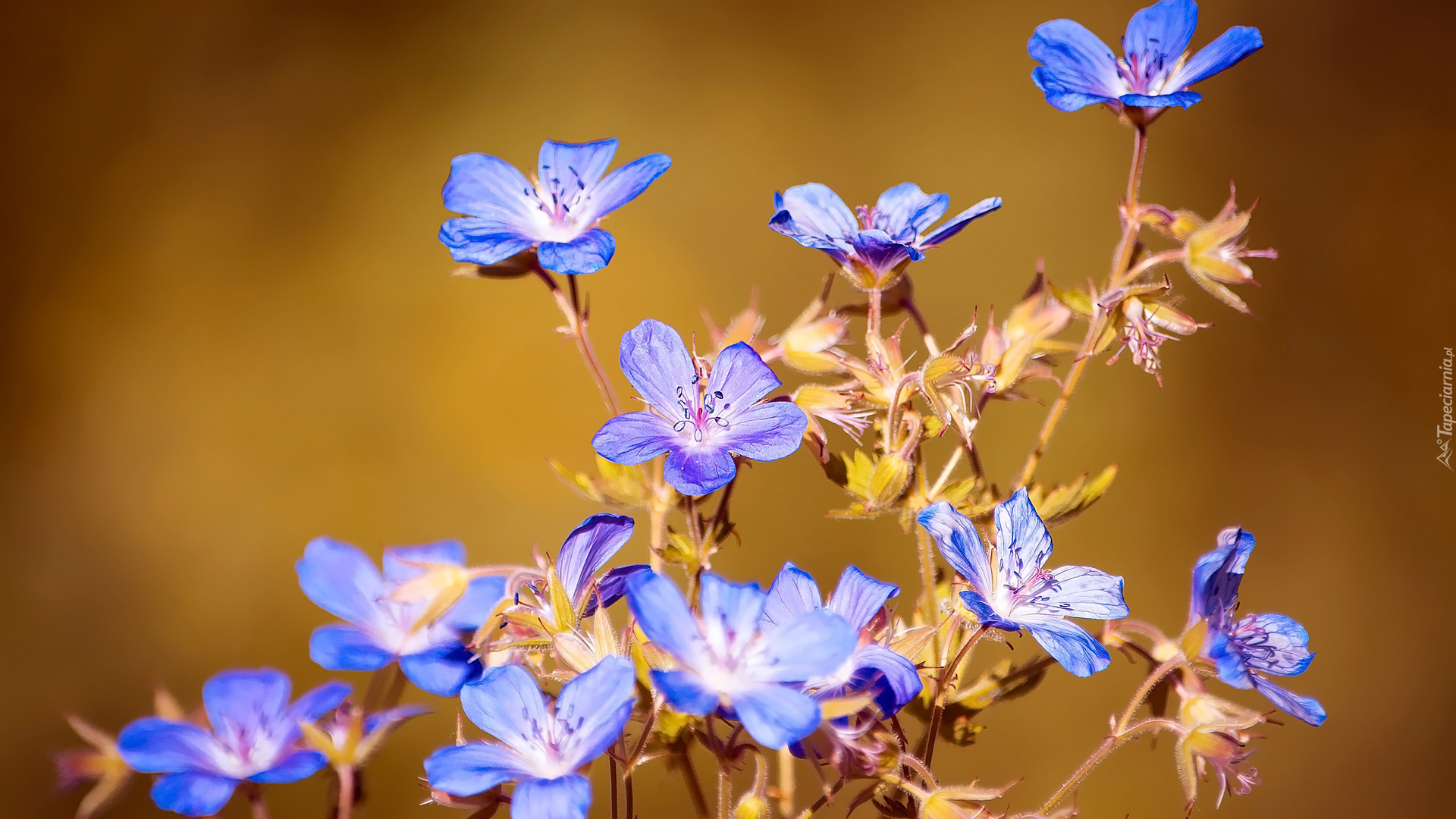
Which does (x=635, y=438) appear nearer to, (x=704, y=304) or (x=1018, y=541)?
(x=1018, y=541)

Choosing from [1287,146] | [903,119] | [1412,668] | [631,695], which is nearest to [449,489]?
[903,119]

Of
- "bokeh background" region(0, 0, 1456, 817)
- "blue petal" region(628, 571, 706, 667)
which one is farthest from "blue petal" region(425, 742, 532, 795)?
"bokeh background" region(0, 0, 1456, 817)

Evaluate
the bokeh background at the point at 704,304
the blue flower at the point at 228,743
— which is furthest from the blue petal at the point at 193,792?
the bokeh background at the point at 704,304

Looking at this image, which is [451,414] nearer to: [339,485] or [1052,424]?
[339,485]

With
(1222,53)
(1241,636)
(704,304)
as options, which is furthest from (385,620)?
(704,304)

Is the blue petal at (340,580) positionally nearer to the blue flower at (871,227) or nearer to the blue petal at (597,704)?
the blue petal at (597,704)

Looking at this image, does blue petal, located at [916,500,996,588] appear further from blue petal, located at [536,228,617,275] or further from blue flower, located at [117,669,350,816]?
blue flower, located at [117,669,350,816]
